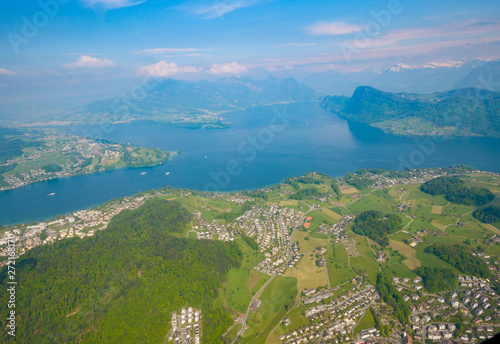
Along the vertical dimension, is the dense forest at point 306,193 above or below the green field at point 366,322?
above

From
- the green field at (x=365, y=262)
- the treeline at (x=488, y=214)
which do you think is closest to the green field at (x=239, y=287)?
the green field at (x=365, y=262)

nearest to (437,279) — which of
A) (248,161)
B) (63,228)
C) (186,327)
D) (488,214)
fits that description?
(488,214)

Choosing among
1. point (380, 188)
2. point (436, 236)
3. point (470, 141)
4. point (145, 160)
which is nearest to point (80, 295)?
point (436, 236)

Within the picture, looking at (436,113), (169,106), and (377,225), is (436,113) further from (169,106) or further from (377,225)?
(169,106)

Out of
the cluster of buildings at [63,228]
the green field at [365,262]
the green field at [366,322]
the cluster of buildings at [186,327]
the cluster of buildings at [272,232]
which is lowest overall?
the green field at [366,322]

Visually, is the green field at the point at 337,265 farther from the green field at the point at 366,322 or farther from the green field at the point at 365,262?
the green field at the point at 366,322

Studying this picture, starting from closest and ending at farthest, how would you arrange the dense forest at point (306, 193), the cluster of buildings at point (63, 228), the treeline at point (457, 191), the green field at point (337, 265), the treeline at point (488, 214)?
the green field at point (337, 265), the treeline at point (488, 214), the cluster of buildings at point (63, 228), the treeline at point (457, 191), the dense forest at point (306, 193)

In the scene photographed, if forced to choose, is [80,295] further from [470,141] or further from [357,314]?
[470,141]

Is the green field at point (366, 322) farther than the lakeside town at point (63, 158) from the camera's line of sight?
No
